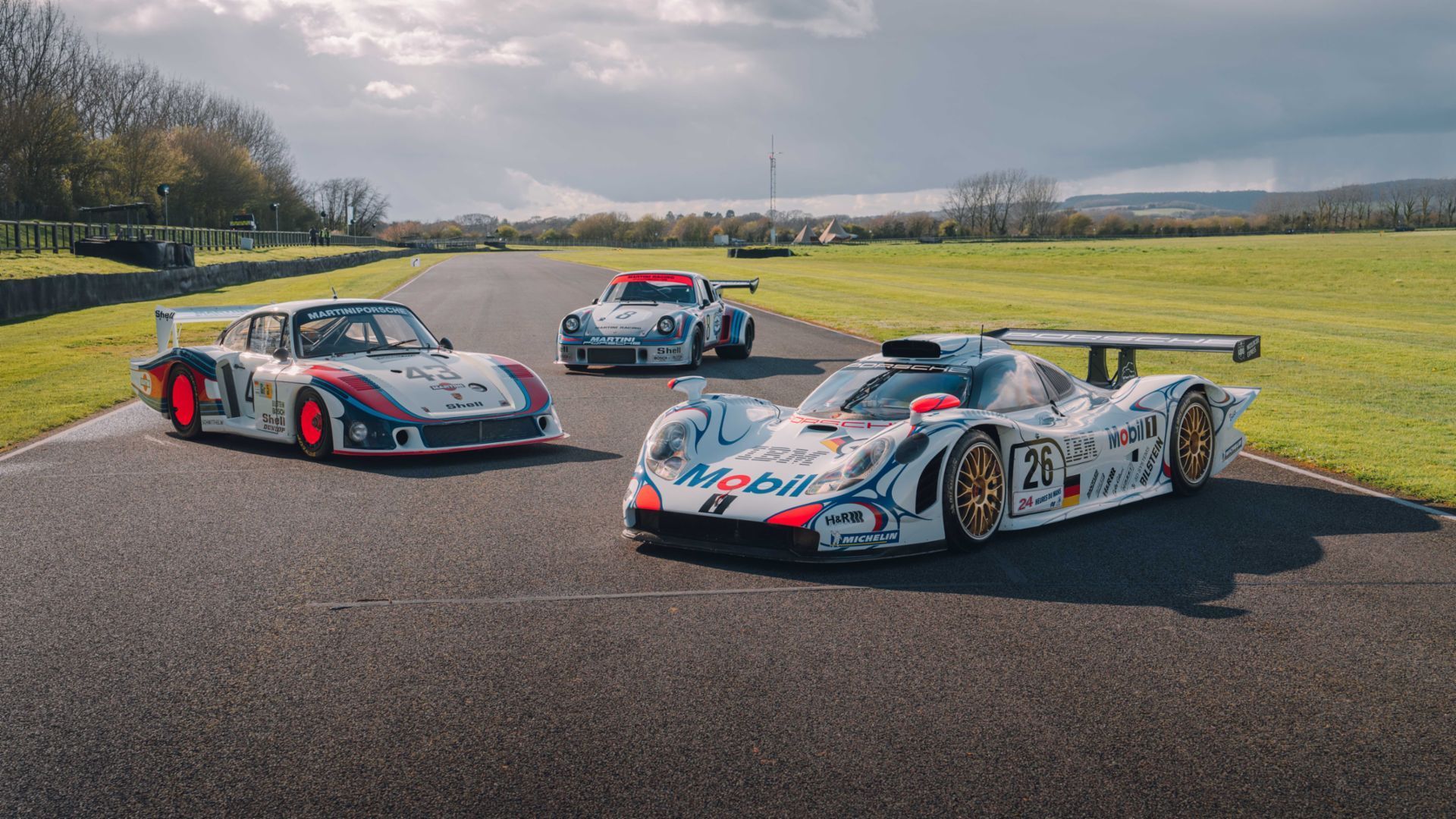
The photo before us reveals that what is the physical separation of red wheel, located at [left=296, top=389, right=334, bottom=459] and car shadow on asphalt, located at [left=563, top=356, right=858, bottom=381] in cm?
658

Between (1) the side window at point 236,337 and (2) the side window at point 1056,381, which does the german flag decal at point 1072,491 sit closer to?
(2) the side window at point 1056,381

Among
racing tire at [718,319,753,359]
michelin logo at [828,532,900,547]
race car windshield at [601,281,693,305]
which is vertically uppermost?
race car windshield at [601,281,693,305]

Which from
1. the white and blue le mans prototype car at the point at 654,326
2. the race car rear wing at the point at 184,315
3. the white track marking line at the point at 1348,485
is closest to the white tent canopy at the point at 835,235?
the white and blue le mans prototype car at the point at 654,326

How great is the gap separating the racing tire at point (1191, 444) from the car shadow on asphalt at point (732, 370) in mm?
8021

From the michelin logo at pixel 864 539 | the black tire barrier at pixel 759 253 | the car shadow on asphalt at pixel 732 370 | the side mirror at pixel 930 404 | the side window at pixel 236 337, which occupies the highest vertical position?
the black tire barrier at pixel 759 253

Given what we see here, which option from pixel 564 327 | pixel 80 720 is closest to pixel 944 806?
pixel 80 720

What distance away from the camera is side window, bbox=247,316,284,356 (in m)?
10.9

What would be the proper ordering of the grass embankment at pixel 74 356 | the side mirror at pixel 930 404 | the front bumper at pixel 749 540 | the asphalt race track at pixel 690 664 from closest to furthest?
the asphalt race track at pixel 690 664, the front bumper at pixel 749 540, the side mirror at pixel 930 404, the grass embankment at pixel 74 356

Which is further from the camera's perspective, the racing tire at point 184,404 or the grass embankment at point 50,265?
the grass embankment at point 50,265

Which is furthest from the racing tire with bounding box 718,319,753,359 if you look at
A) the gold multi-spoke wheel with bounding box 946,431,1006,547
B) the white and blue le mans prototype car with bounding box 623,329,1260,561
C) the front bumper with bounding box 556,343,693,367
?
the gold multi-spoke wheel with bounding box 946,431,1006,547

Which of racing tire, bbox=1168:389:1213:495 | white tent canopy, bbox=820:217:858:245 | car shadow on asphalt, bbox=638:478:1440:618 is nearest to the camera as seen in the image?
car shadow on asphalt, bbox=638:478:1440:618

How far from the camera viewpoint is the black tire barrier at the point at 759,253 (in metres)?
85.6

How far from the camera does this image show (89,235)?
48281 millimetres

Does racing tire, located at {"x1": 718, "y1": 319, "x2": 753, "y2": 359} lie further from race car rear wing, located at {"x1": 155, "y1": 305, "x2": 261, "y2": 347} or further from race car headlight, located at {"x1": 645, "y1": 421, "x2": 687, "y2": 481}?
race car headlight, located at {"x1": 645, "y1": 421, "x2": 687, "y2": 481}
